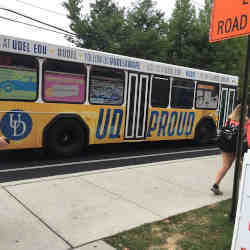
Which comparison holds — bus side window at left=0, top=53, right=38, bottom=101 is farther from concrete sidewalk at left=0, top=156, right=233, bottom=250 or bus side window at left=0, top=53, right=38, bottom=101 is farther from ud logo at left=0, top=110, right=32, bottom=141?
concrete sidewalk at left=0, top=156, right=233, bottom=250

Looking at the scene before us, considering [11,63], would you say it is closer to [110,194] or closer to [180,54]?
[110,194]

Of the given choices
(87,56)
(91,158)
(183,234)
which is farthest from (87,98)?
(183,234)

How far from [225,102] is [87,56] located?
6.62 m

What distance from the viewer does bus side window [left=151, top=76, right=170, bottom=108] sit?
377 inches

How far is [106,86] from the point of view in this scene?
8.48 meters

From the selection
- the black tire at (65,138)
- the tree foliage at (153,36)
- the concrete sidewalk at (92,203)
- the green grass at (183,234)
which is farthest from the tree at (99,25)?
the green grass at (183,234)

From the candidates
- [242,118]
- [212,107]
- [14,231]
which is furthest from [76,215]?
[212,107]

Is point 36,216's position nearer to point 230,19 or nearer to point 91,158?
point 230,19

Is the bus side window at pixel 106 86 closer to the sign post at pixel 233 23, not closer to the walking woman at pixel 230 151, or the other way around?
the walking woman at pixel 230 151

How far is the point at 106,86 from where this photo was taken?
848 centimetres

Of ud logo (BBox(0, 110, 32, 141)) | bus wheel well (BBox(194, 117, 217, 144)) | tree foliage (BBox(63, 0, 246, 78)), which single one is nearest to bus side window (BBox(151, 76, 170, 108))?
bus wheel well (BBox(194, 117, 217, 144))

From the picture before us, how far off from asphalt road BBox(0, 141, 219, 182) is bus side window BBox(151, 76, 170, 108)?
1.52 metres

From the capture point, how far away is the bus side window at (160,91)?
9578 mm

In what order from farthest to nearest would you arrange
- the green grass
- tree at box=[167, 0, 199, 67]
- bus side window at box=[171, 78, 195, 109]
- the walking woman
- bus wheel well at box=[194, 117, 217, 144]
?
tree at box=[167, 0, 199, 67] < bus wheel well at box=[194, 117, 217, 144] < bus side window at box=[171, 78, 195, 109] < the walking woman < the green grass
